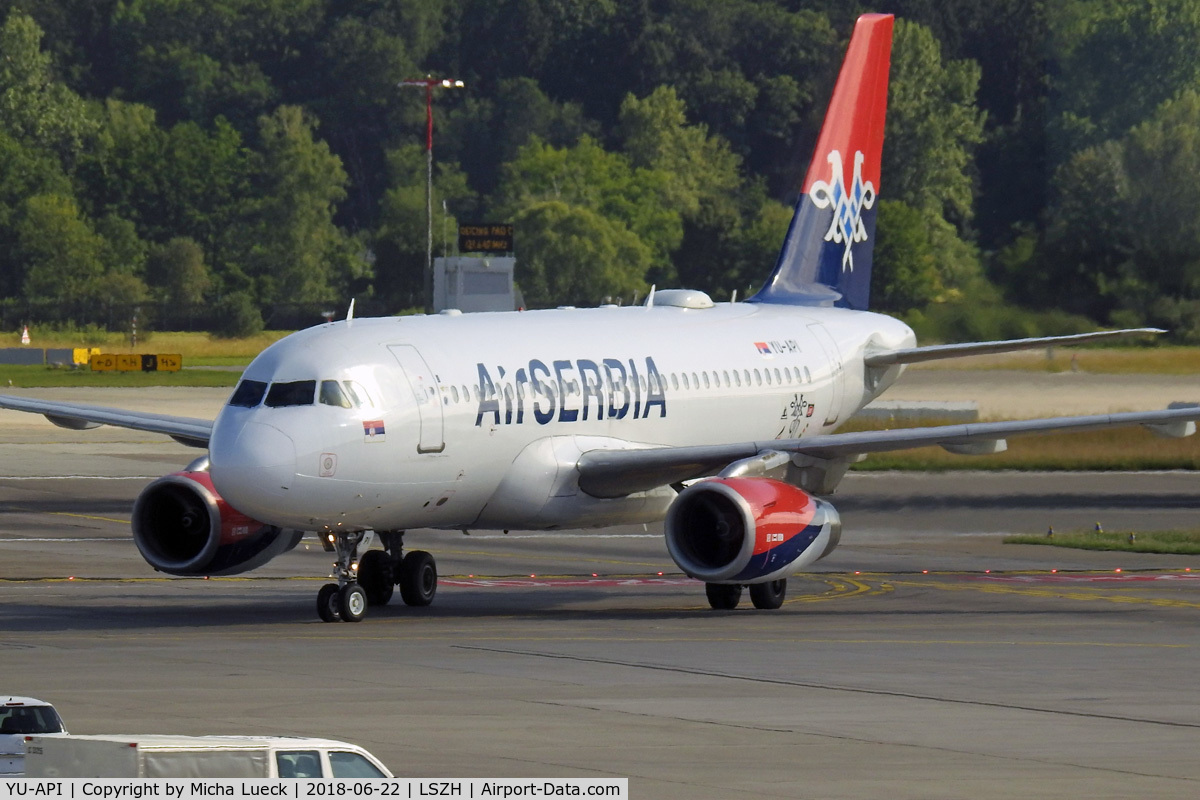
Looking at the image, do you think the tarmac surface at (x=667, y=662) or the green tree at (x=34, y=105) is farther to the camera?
the green tree at (x=34, y=105)

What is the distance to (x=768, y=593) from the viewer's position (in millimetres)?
31641

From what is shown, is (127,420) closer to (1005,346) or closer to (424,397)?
(424,397)

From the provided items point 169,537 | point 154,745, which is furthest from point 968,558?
point 154,745

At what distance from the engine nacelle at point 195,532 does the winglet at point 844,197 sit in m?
13.6

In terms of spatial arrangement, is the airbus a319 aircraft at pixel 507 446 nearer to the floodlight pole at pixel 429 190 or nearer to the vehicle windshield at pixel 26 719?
the vehicle windshield at pixel 26 719

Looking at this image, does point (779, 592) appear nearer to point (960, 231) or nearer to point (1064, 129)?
point (1064, 129)

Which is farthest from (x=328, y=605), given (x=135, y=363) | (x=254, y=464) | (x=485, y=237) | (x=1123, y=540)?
(x=485, y=237)

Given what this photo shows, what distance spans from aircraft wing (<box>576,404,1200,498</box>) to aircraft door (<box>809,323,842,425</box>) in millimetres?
7003

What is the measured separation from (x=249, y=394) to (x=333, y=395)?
1.13 meters

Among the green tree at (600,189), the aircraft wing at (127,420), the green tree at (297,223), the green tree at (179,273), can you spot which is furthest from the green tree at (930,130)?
the aircraft wing at (127,420)

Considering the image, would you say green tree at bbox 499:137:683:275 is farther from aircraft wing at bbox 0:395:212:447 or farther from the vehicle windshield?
the vehicle windshield

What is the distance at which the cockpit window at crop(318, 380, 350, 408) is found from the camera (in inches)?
A: 1130

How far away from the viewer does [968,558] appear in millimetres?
39938

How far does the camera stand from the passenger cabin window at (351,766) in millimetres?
12141
